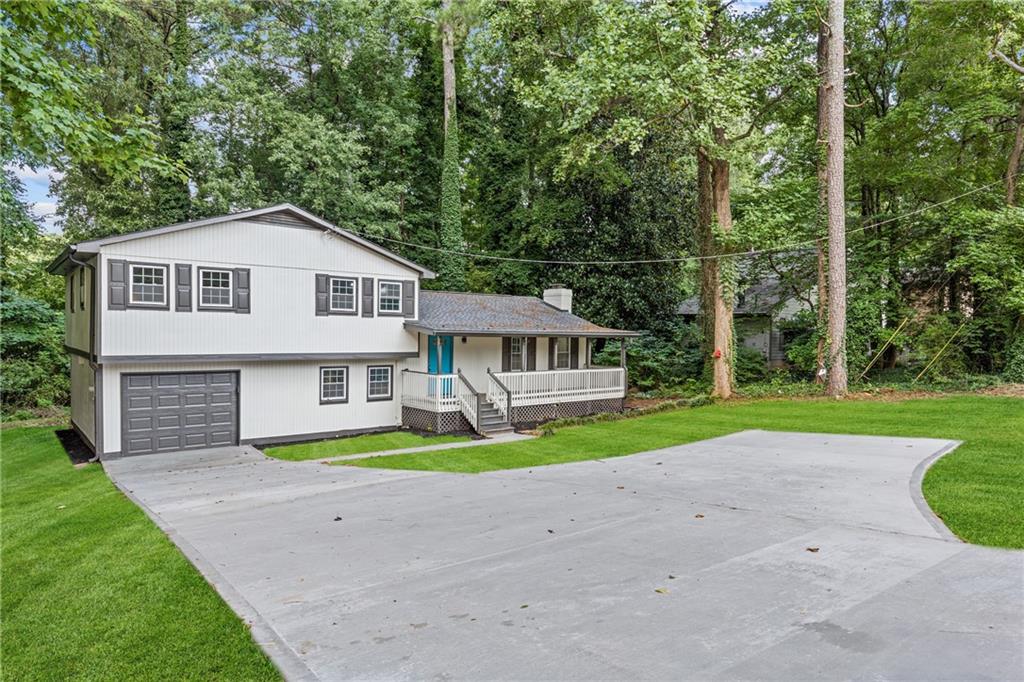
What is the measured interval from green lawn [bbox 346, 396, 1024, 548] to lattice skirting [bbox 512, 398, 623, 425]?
190 cm

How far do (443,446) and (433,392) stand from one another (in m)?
2.30

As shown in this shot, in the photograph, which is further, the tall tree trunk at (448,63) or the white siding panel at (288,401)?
the tall tree trunk at (448,63)

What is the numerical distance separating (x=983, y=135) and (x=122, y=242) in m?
26.3

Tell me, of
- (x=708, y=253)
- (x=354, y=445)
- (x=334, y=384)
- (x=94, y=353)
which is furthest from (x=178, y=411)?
(x=708, y=253)

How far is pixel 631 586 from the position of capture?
509 centimetres

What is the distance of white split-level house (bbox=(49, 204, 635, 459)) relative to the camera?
12984mm

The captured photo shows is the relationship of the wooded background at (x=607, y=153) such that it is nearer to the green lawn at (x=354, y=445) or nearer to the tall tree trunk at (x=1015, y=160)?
the tall tree trunk at (x=1015, y=160)

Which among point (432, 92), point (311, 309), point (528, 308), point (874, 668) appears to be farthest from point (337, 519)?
point (432, 92)

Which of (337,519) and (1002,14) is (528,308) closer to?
(337,519)

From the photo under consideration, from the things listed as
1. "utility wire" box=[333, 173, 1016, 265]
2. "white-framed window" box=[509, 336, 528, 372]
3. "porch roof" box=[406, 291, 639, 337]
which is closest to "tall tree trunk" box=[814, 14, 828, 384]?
"utility wire" box=[333, 173, 1016, 265]

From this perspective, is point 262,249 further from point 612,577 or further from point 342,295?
point 612,577

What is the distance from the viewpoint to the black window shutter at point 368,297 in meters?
16.5

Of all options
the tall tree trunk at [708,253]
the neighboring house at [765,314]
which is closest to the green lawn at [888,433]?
the tall tree trunk at [708,253]

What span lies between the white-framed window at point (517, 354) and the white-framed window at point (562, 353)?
1463 mm
